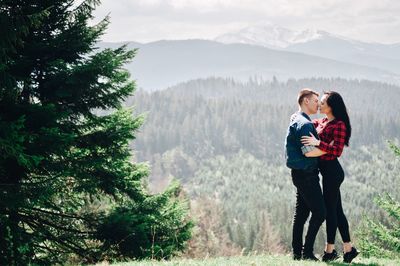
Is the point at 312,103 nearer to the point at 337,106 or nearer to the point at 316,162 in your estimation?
the point at 337,106

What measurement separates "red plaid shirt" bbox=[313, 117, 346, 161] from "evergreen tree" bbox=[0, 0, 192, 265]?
139 inches

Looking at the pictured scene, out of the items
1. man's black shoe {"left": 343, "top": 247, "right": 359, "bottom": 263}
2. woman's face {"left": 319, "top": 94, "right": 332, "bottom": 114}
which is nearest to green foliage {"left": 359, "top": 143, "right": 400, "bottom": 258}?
man's black shoe {"left": 343, "top": 247, "right": 359, "bottom": 263}

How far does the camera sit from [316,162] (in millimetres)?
7043

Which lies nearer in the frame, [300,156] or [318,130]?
[300,156]

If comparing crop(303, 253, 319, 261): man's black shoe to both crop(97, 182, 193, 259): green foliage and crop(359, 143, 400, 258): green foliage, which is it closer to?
crop(97, 182, 193, 259): green foliage

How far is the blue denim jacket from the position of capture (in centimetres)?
692

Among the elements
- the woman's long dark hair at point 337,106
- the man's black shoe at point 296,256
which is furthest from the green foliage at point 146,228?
the woman's long dark hair at point 337,106

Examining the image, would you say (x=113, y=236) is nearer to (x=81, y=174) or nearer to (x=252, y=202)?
(x=81, y=174)

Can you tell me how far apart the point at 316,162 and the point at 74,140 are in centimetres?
449

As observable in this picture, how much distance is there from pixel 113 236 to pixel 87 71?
128 inches

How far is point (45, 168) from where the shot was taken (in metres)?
7.89

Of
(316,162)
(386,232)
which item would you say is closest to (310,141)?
(316,162)

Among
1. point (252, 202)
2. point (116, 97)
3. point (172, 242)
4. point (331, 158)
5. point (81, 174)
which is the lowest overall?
point (252, 202)

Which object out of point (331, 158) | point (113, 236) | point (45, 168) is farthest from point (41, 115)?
point (331, 158)
